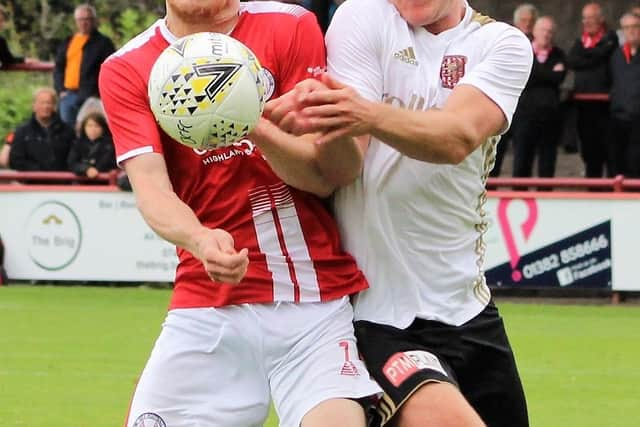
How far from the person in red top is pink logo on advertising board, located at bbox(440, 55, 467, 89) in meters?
0.45

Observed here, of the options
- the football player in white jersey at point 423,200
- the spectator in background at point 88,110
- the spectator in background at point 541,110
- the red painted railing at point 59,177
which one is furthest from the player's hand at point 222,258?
the spectator in background at point 88,110

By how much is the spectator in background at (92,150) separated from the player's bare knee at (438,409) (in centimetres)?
1119

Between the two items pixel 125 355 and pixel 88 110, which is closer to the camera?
pixel 125 355

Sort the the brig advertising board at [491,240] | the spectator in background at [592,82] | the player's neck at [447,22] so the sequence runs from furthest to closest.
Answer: the spectator in background at [592,82] → the the brig advertising board at [491,240] → the player's neck at [447,22]

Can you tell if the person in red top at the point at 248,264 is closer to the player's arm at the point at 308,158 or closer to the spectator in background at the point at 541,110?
the player's arm at the point at 308,158

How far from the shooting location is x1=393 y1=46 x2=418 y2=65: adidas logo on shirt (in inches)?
212

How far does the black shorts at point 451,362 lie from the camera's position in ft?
17.3

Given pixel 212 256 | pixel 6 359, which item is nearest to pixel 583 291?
pixel 6 359

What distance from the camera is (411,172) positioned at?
5.38 metres

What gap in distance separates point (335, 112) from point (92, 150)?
1191 cm

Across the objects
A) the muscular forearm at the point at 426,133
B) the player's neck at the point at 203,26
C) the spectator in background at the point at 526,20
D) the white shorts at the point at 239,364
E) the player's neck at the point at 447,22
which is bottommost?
the spectator in background at the point at 526,20

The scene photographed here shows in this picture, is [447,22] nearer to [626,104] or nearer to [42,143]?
[626,104]

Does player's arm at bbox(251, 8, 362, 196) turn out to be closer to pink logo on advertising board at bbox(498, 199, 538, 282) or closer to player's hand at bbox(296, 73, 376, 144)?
player's hand at bbox(296, 73, 376, 144)

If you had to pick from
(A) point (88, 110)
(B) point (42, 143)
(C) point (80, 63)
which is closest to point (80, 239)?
(A) point (88, 110)
